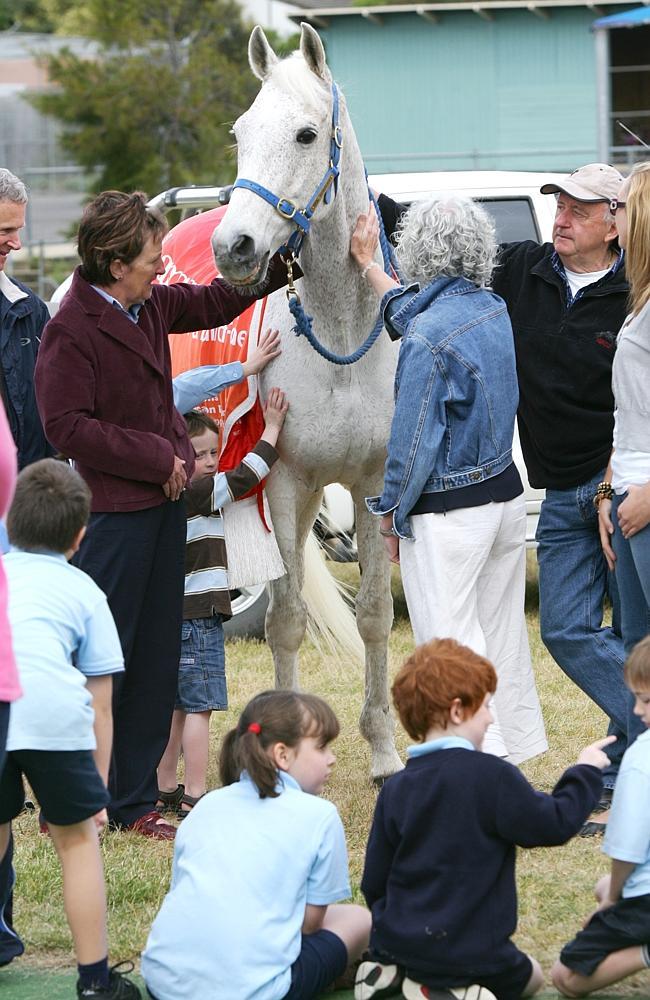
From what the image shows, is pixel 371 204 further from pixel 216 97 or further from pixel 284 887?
pixel 216 97

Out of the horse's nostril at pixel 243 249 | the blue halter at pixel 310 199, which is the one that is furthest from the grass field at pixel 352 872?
the blue halter at pixel 310 199

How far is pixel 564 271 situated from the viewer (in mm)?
4613

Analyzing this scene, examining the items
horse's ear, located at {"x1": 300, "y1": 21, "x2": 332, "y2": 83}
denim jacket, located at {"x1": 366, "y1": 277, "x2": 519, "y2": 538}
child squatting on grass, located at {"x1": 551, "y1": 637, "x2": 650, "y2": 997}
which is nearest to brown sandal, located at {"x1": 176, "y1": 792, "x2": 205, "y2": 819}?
denim jacket, located at {"x1": 366, "y1": 277, "x2": 519, "y2": 538}

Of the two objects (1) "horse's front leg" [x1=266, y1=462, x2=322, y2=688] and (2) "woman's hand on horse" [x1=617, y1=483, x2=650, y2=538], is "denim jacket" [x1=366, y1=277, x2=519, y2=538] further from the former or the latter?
(1) "horse's front leg" [x1=266, y1=462, x2=322, y2=688]

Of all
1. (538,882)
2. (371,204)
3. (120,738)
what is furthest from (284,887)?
(371,204)

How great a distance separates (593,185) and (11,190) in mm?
1914

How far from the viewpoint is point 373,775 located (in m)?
5.29

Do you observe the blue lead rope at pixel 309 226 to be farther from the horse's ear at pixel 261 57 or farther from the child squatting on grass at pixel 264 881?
the child squatting on grass at pixel 264 881

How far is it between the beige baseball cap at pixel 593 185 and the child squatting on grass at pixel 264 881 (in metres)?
2.02

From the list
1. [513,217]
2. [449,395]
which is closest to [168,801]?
[449,395]

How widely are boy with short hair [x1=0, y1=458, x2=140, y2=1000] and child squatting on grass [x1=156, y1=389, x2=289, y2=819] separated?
174 centimetres

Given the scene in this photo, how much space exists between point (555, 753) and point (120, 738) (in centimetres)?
186

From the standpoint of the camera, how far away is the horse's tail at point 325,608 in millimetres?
6707

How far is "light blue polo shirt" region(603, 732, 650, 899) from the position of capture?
307cm
